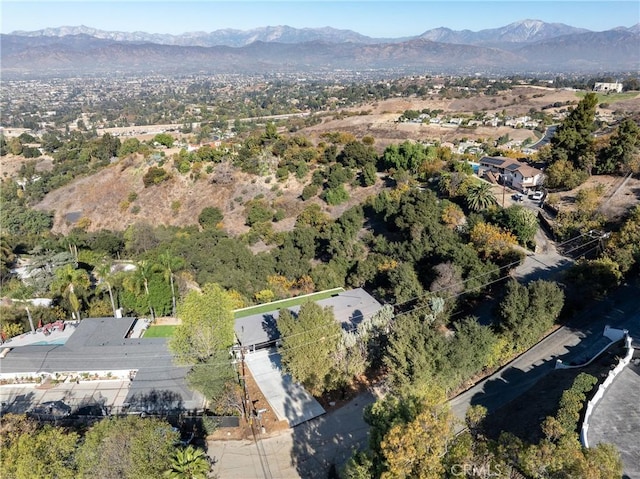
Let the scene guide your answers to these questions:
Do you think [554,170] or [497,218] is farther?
[554,170]

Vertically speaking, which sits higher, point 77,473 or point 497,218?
point 497,218

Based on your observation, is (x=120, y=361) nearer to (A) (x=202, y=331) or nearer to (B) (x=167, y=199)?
(A) (x=202, y=331)

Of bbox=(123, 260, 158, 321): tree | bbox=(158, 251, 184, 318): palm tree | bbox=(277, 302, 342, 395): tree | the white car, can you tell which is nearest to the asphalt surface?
bbox=(277, 302, 342, 395): tree

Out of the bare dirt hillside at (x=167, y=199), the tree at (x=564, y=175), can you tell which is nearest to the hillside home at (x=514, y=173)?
the tree at (x=564, y=175)

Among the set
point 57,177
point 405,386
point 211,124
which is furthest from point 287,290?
point 211,124

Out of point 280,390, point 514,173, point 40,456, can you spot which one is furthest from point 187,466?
point 514,173

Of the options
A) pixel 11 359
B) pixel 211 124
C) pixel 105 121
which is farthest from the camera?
pixel 105 121

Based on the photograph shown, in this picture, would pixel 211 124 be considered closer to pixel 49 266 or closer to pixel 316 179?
pixel 316 179

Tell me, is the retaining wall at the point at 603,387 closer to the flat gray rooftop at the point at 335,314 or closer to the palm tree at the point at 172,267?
the flat gray rooftop at the point at 335,314

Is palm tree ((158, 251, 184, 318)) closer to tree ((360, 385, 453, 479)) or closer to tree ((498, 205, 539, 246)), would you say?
tree ((360, 385, 453, 479))
